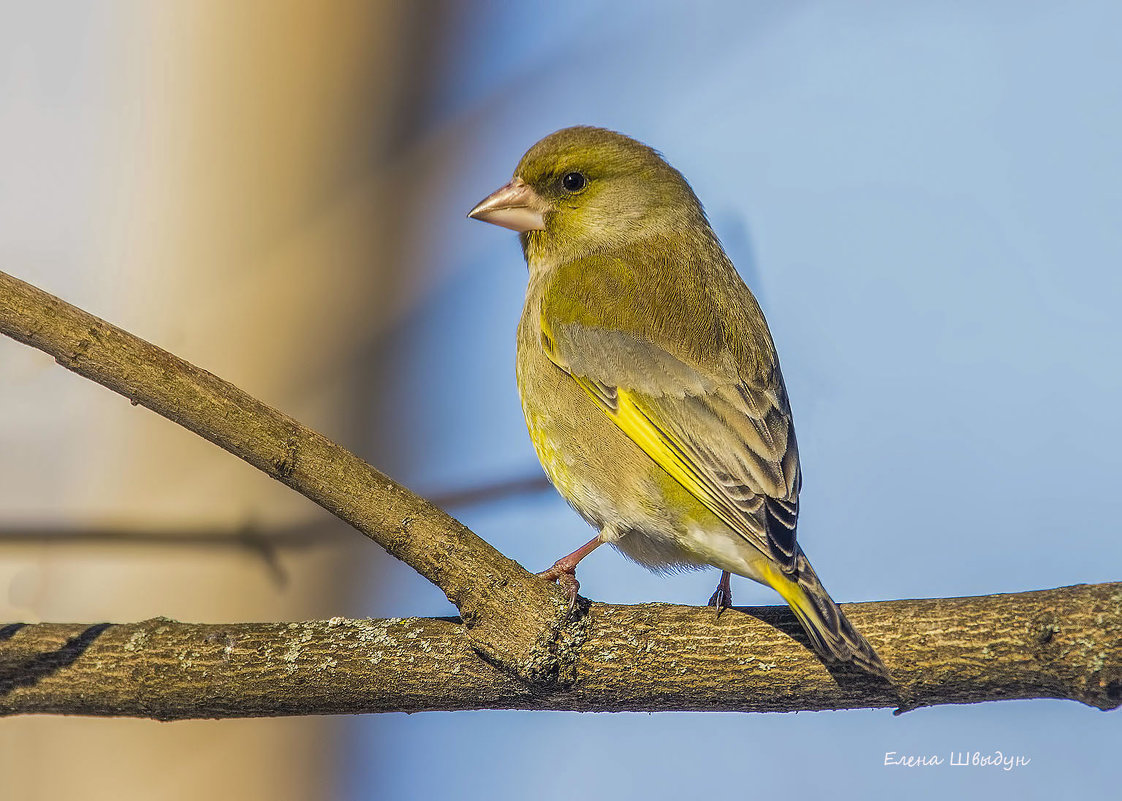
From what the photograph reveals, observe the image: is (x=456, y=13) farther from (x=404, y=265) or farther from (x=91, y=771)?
(x=91, y=771)

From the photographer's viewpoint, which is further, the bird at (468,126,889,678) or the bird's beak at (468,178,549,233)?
the bird's beak at (468,178,549,233)

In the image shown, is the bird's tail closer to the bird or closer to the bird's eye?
the bird

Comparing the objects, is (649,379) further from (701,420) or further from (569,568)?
(569,568)

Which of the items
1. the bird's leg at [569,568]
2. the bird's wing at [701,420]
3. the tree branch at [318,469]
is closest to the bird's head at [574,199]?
the bird's wing at [701,420]

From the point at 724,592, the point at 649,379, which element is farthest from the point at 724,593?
the point at 649,379

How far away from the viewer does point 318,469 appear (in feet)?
9.11

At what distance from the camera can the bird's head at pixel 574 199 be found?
4.24m

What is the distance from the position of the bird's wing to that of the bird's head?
1.68 ft

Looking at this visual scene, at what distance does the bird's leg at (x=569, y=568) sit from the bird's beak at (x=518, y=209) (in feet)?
4.28

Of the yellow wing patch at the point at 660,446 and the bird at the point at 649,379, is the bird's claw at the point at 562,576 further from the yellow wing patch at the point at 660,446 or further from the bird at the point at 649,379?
the yellow wing patch at the point at 660,446

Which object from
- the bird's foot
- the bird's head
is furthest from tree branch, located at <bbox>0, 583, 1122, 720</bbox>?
the bird's head

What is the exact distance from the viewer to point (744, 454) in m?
3.30

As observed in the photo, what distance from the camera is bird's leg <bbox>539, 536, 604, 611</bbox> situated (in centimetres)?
325

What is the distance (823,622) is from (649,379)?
3.74 feet
